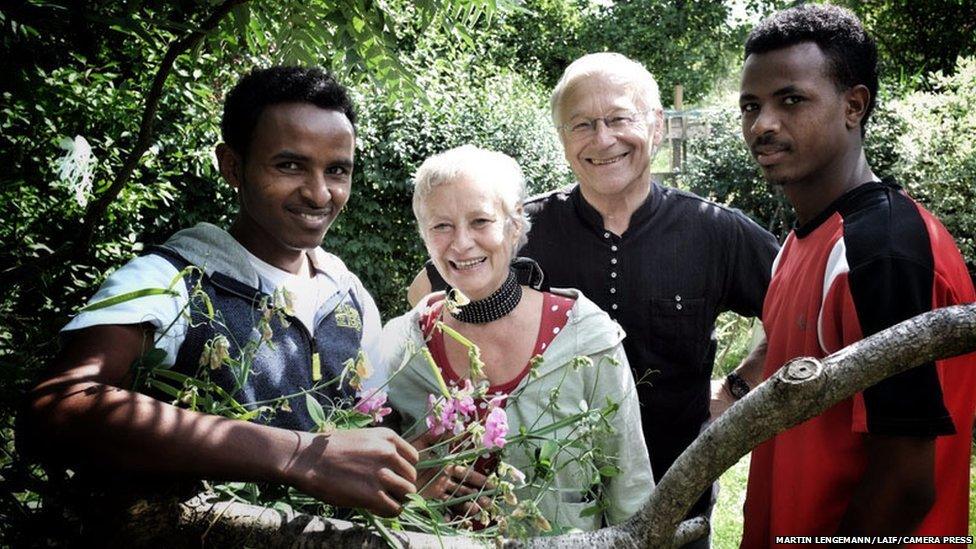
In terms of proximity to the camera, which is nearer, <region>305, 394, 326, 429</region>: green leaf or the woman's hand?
<region>305, 394, 326, 429</region>: green leaf

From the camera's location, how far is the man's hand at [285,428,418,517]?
4.25 ft

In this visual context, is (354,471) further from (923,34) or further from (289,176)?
(923,34)

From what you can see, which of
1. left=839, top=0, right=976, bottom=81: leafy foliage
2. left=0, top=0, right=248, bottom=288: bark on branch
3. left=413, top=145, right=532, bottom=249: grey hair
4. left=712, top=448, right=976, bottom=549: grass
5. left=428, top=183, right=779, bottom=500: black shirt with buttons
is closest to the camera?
left=0, top=0, right=248, bottom=288: bark on branch

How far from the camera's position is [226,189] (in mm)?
7254

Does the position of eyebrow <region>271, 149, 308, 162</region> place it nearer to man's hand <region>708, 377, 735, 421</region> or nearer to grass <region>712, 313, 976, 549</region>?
man's hand <region>708, 377, 735, 421</region>

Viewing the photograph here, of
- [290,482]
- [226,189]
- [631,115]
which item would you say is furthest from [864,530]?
[226,189]

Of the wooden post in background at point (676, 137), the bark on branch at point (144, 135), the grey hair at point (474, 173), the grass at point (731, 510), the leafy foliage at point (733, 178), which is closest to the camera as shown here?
the bark on branch at point (144, 135)

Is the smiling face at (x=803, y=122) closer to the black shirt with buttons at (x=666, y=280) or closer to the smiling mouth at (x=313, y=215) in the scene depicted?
the black shirt with buttons at (x=666, y=280)

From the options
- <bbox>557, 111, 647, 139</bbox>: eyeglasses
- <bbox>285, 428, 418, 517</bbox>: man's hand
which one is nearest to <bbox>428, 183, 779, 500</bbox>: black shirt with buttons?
<bbox>557, 111, 647, 139</bbox>: eyeglasses

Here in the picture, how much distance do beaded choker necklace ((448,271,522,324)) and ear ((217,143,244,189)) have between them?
0.68 meters

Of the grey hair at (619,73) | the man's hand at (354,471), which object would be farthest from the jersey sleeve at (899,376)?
the grey hair at (619,73)

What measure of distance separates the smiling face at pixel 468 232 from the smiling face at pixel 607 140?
63 centimetres

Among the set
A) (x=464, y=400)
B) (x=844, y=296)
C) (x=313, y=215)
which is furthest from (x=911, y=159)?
(x=464, y=400)

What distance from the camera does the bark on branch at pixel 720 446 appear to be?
1.10m
